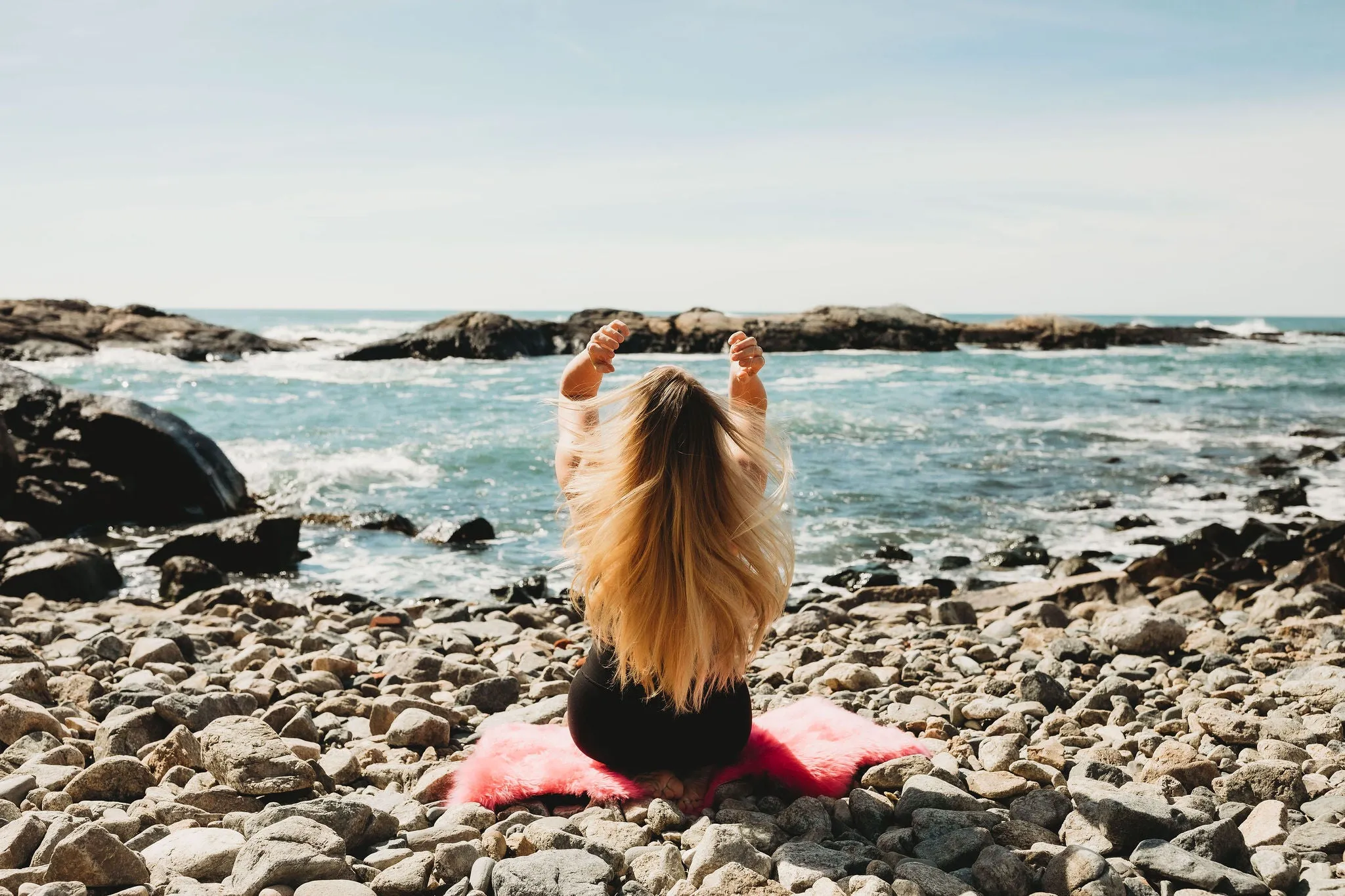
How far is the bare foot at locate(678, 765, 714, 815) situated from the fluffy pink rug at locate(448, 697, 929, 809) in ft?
0.13

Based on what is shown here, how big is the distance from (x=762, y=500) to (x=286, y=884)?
179 cm

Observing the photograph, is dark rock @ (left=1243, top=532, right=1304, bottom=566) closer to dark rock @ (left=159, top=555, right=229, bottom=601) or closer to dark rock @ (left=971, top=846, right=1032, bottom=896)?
dark rock @ (left=971, top=846, right=1032, bottom=896)

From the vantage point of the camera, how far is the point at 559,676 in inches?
222

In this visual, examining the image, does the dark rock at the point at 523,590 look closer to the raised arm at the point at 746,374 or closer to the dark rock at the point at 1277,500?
the raised arm at the point at 746,374

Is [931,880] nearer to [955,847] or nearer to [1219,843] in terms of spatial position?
[955,847]

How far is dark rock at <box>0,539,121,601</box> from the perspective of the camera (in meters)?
8.36

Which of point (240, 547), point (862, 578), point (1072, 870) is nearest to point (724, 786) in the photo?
point (1072, 870)

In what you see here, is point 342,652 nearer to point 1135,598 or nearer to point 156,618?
point 156,618

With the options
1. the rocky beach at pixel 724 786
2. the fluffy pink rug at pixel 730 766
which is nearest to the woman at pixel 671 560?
the fluffy pink rug at pixel 730 766

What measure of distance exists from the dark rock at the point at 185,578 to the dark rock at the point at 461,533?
2682 millimetres

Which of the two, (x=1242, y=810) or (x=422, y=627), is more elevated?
(x=1242, y=810)

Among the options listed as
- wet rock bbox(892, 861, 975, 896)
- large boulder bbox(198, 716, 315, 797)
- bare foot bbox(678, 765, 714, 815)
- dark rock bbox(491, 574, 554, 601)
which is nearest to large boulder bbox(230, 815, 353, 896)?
large boulder bbox(198, 716, 315, 797)

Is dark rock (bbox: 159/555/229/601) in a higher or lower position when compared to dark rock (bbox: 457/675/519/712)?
lower

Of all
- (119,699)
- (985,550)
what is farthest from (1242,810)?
(985,550)
